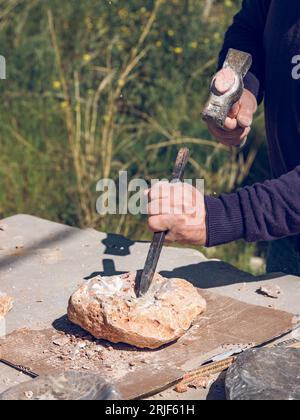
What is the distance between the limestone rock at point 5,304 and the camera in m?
2.69

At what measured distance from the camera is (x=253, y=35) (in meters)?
3.32

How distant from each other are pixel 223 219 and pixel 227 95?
48 centimetres

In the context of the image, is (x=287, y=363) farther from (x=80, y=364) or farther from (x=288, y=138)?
(x=288, y=138)

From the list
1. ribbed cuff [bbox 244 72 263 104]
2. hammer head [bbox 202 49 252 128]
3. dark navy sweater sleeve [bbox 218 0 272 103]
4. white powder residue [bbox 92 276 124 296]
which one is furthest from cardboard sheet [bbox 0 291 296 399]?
dark navy sweater sleeve [bbox 218 0 272 103]

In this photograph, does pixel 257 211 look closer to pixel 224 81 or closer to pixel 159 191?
pixel 159 191

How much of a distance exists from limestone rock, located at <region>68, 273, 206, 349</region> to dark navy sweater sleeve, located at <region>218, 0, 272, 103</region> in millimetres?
1023

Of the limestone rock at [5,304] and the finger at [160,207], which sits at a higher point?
the finger at [160,207]

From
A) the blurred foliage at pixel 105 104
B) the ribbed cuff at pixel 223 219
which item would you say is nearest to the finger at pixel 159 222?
the ribbed cuff at pixel 223 219

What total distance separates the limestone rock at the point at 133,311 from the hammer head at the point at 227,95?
23.1 inches

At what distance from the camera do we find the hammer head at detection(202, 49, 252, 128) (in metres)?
2.80

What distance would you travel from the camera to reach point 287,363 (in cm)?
216

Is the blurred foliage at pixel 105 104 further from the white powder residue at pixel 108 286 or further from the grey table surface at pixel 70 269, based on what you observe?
the white powder residue at pixel 108 286

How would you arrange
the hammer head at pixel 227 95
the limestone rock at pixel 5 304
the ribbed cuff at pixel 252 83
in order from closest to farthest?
the limestone rock at pixel 5 304, the hammer head at pixel 227 95, the ribbed cuff at pixel 252 83

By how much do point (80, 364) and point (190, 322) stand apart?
374mm
